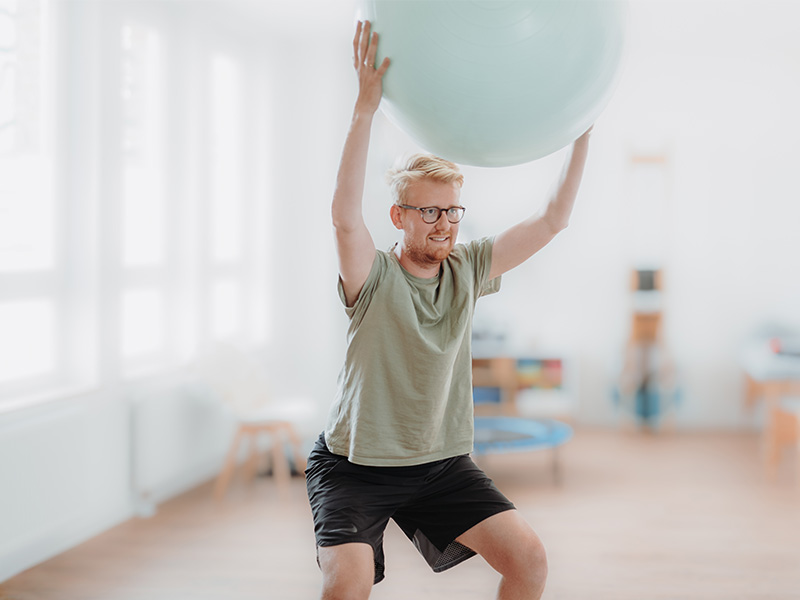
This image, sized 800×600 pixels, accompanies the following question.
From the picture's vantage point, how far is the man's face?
1.67 m

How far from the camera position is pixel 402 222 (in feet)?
5.61

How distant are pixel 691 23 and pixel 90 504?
406cm

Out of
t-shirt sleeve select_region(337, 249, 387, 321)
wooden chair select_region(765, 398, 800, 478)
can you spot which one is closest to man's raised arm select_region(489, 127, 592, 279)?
t-shirt sleeve select_region(337, 249, 387, 321)

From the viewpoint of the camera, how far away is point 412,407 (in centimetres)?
166

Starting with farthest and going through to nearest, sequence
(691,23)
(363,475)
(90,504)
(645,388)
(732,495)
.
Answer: (645,388)
(691,23)
(732,495)
(90,504)
(363,475)

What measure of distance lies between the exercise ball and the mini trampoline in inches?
108

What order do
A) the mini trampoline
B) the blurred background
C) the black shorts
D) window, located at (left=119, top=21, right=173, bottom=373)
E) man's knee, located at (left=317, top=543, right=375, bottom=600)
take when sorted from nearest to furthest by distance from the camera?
man's knee, located at (left=317, top=543, right=375, bottom=600)
the black shorts
the blurred background
window, located at (left=119, top=21, right=173, bottom=373)
the mini trampoline

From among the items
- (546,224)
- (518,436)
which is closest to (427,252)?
(546,224)

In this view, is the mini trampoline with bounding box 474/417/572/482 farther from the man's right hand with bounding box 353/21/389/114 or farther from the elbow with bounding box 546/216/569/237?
the man's right hand with bounding box 353/21/389/114

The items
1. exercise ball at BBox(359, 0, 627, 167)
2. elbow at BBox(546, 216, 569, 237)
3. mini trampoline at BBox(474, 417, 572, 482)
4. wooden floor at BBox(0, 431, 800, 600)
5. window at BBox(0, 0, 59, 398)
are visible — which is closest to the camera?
exercise ball at BBox(359, 0, 627, 167)

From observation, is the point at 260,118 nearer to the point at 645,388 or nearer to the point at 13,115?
the point at 13,115

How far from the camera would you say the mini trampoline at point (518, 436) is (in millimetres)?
4008

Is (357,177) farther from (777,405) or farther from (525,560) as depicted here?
(777,405)

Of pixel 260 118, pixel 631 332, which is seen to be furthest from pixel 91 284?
pixel 631 332
